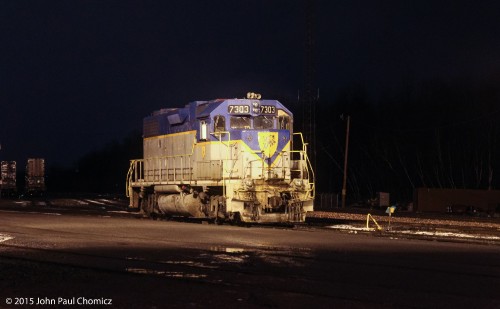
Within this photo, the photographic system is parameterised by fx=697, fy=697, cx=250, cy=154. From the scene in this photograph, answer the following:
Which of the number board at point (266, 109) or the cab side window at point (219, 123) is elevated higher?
the number board at point (266, 109)

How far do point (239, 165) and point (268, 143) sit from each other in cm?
136

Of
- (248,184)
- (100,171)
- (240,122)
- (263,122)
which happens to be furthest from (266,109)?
(100,171)

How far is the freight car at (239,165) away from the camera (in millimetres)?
24344

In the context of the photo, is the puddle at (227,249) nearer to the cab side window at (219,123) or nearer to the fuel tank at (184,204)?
the cab side window at (219,123)

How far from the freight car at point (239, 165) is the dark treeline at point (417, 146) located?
1438 inches

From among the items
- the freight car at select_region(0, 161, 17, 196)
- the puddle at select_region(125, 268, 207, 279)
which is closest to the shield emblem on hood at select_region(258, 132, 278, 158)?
the puddle at select_region(125, 268, 207, 279)

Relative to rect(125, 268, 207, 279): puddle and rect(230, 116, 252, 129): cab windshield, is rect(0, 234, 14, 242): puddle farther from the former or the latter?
rect(230, 116, 252, 129): cab windshield

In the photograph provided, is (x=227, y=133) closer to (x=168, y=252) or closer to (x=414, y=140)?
(x=168, y=252)

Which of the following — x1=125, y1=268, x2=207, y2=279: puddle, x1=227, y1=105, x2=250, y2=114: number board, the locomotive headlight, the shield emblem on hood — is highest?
x1=227, y1=105, x2=250, y2=114: number board

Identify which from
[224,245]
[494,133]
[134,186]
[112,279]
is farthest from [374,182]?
[112,279]

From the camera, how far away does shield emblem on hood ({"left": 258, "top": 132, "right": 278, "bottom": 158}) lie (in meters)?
25.2

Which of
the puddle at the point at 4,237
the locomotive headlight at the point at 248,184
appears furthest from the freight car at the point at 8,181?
the puddle at the point at 4,237

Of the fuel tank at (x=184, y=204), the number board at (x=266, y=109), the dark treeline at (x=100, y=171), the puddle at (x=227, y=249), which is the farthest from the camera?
the dark treeline at (x=100, y=171)

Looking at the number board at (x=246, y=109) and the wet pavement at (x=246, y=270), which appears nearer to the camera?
the wet pavement at (x=246, y=270)
